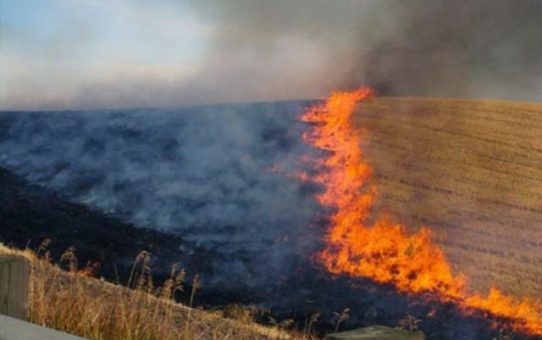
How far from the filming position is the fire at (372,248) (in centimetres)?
1174

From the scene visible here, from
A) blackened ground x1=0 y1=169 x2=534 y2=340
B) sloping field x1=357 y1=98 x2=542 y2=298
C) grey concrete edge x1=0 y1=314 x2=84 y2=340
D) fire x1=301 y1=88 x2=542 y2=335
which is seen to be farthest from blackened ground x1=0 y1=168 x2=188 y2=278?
grey concrete edge x1=0 y1=314 x2=84 y2=340

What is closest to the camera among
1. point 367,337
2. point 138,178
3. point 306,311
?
point 367,337

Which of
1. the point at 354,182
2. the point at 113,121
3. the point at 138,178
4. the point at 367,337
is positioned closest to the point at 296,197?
the point at 354,182

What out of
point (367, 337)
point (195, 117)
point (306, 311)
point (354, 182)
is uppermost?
point (195, 117)

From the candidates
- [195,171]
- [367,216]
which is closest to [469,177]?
[367,216]

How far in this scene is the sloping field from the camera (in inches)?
512

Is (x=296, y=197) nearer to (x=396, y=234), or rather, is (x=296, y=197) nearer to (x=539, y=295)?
(x=396, y=234)

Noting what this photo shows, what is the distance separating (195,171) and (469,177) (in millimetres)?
6228

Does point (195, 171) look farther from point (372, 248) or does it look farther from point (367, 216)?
point (372, 248)

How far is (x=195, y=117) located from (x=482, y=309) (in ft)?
33.7

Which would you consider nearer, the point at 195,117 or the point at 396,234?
the point at 396,234

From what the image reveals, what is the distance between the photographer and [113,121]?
66.0ft

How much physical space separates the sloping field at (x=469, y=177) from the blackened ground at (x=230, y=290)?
1.60 meters

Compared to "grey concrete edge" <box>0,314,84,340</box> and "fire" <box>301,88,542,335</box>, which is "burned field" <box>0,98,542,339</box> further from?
"grey concrete edge" <box>0,314,84,340</box>
